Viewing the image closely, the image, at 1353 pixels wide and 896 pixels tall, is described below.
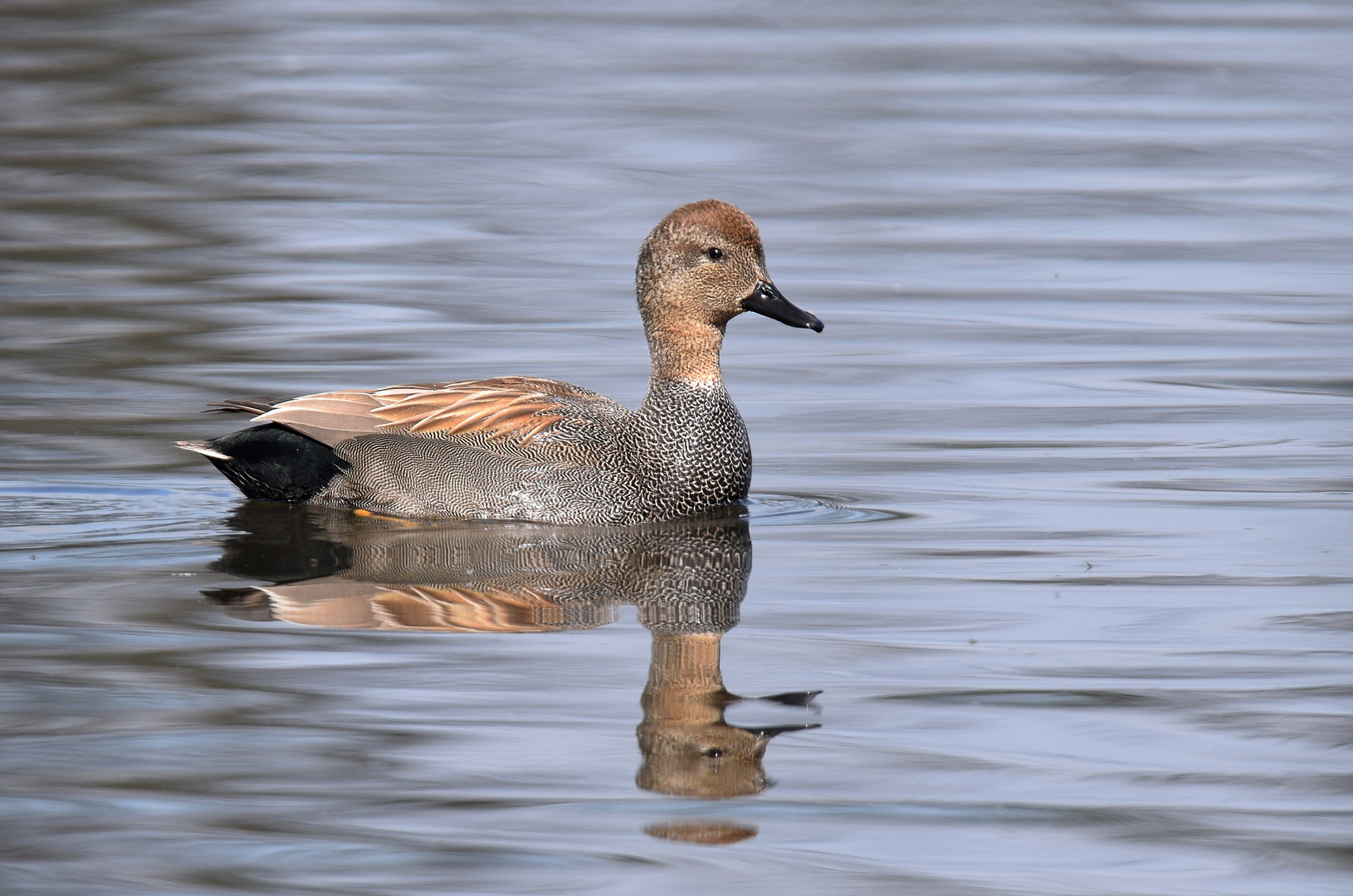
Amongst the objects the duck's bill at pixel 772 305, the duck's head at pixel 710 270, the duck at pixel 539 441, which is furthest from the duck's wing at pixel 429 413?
the duck's bill at pixel 772 305

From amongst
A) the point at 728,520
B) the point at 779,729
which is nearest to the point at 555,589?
the point at 728,520

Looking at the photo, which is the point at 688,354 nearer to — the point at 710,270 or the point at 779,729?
the point at 710,270

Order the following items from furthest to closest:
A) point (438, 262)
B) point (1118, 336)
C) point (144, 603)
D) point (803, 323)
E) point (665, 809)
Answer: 1. point (438, 262)
2. point (1118, 336)
3. point (803, 323)
4. point (144, 603)
5. point (665, 809)

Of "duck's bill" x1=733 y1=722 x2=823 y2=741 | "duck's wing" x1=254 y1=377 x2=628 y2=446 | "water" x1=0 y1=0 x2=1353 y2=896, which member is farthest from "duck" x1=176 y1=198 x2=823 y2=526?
"duck's bill" x1=733 y1=722 x2=823 y2=741

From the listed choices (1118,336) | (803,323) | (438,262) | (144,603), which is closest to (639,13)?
(438,262)

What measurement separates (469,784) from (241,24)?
726 inches

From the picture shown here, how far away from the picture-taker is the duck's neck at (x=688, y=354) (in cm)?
915

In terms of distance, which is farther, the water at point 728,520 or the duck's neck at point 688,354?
the duck's neck at point 688,354

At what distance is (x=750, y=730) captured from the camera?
19.3ft

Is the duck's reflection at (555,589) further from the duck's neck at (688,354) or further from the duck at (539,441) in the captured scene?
the duck's neck at (688,354)

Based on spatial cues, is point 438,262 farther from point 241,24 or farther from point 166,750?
point 241,24

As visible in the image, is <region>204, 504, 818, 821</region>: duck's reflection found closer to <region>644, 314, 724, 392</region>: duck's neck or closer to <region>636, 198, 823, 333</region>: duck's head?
<region>644, 314, 724, 392</region>: duck's neck

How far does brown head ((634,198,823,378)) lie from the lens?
902 cm

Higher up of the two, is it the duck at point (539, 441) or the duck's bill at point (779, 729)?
the duck at point (539, 441)
